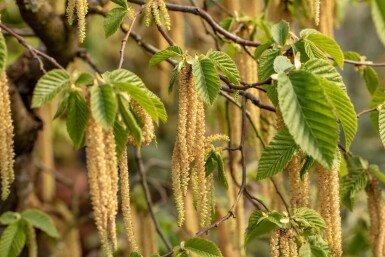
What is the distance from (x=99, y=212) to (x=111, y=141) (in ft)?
0.30

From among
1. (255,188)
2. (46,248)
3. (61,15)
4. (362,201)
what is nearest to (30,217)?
(61,15)

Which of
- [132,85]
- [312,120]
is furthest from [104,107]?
[312,120]

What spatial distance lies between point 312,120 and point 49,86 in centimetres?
Result: 34

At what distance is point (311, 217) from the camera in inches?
40.0

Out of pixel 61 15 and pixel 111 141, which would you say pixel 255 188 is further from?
pixel 111 141

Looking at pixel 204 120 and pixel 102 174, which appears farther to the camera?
pixel 204 120

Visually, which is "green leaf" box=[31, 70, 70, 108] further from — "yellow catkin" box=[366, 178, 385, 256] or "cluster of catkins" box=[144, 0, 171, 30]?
"yellow catkin" box=[366, 178, 385, 256]

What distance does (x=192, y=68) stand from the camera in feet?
3.14

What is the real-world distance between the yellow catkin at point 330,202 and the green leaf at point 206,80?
0.22 m

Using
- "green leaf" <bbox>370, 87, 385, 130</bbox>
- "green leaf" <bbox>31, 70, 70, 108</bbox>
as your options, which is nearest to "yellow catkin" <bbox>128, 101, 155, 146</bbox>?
"green leaf" <bbox>31, 70, 70, 108</bbox>

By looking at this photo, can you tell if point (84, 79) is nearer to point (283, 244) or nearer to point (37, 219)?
point (283, 244)

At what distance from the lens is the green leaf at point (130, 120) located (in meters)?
0.83

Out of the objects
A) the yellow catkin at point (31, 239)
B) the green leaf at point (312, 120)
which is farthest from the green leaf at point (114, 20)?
the yellow catkin at point (31, 239)

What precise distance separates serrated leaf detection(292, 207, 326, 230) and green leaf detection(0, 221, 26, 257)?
0.63 metres
